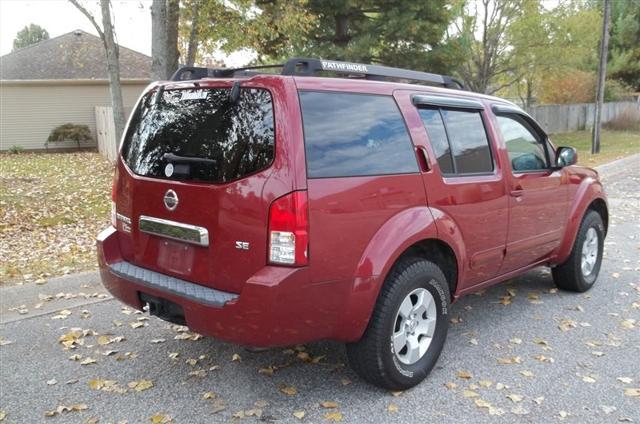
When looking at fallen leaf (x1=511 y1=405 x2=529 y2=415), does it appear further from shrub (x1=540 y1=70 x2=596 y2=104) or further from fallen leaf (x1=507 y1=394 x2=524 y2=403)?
shrub (x1=540 y1=70 x2=596 y2=104)

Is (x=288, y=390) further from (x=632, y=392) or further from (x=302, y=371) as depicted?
(x=632, y=392)

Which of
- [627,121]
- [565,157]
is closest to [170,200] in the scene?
[565,157]

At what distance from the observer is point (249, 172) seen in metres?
3.05

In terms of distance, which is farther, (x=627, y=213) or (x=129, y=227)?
(x=627, y=213)

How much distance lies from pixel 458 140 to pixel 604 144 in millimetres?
23441

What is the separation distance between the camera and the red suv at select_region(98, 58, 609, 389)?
3.00 m

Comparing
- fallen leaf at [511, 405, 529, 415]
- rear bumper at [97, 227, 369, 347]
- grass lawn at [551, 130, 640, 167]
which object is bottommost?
fallen leaf at [511, 405, 529, 415]

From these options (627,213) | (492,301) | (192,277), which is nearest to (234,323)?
(192,277)

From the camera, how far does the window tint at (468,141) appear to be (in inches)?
159

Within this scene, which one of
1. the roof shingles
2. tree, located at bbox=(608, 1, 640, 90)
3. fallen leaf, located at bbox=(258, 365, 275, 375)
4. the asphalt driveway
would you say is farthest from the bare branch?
tree, located at bbox=(608, 1, 640, 90)

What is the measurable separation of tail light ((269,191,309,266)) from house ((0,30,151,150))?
69.9 ft

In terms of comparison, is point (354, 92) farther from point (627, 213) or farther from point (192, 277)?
point (627, 213)

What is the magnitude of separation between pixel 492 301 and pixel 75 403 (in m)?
3.57

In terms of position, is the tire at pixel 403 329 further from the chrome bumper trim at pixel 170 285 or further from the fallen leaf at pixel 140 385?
the fallen leaf at pixel 140 385
